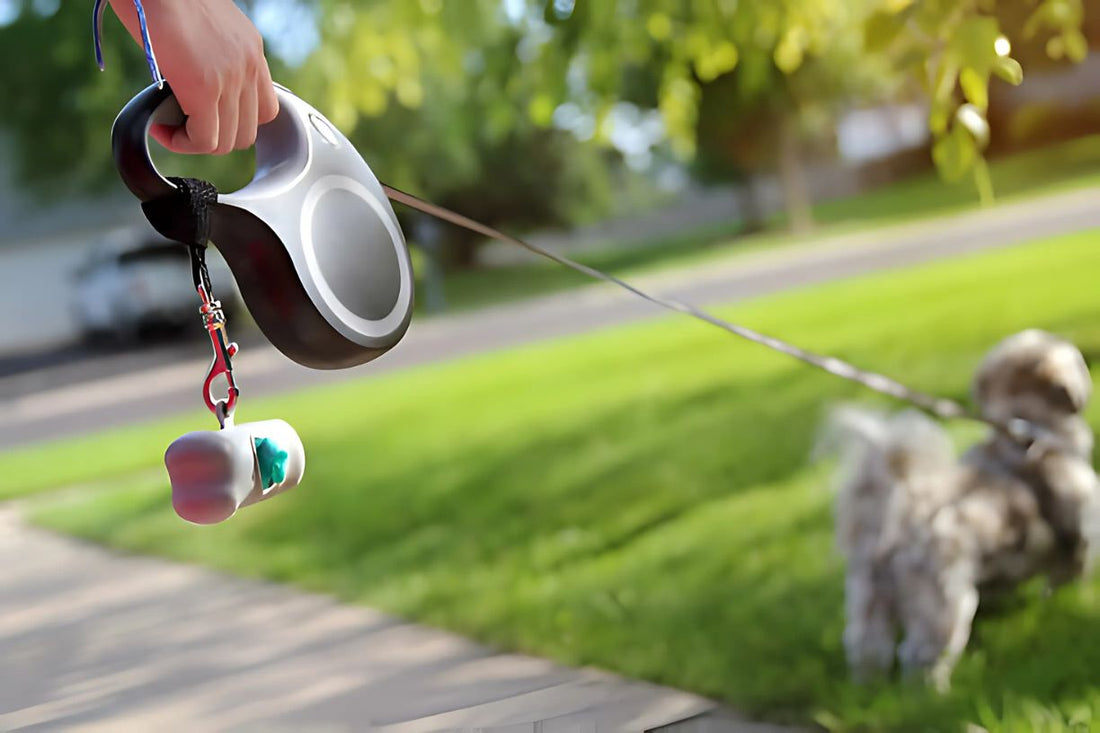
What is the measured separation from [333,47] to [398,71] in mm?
386

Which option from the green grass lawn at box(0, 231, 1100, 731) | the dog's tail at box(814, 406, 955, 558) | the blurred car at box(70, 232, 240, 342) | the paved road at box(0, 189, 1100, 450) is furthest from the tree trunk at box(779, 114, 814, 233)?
the dog's tail at box(814, 406, 955, 558)

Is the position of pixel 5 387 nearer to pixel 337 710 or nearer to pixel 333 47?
pixel 333 47

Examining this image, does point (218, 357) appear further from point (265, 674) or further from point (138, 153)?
point (265, 674)

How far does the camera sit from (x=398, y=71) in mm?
6484

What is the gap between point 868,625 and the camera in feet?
8.93

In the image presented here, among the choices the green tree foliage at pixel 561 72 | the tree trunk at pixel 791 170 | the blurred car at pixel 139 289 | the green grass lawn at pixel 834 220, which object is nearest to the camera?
the green tree foliage at pixel 561 72

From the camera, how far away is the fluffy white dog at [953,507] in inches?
102

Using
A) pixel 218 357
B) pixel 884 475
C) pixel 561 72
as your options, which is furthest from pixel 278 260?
pixel 561 72

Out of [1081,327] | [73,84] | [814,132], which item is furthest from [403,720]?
[814,132]

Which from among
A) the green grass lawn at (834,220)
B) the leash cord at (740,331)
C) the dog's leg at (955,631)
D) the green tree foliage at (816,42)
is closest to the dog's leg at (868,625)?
the dog's leg at (955,631)

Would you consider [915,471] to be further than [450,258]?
No

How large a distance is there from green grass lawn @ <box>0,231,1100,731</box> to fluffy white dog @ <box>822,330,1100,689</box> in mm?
150

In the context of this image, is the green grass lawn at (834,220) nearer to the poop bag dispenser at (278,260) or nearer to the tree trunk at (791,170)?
the tree trunk at (791,170)

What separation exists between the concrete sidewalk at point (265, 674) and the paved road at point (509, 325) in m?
6.08
